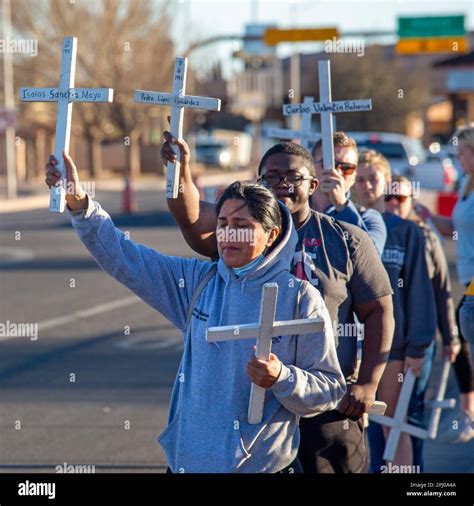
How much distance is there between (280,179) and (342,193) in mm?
724

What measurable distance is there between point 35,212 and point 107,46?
20.4m

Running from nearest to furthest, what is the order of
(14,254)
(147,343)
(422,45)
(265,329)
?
(265,329), (147,343), (14,254), (422,45)

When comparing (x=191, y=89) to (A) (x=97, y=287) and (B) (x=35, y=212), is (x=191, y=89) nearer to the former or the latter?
(B) (x=35, y=212)

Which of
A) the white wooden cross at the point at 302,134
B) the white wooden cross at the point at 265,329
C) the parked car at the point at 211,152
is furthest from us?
the parked car at the point at 211,152

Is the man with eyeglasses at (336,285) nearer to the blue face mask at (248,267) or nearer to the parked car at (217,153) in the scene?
the blue face mask at (248,267)

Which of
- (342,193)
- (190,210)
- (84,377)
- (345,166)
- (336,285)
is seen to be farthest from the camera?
(84,377)

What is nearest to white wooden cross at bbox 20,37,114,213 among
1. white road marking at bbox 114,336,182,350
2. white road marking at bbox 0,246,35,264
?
white road marking at bbox 114,336,182,350

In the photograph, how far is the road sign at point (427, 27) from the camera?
36844mm

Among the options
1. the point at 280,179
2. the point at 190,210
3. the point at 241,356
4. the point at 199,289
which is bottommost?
the point at 241,356

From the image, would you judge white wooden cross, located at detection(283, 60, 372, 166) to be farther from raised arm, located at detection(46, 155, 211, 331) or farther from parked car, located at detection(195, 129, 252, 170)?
parked car, located at detection(195, 129, 252, 170)

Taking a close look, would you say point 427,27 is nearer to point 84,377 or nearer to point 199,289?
point 84,377

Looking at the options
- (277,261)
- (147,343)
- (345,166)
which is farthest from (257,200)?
(147,343)

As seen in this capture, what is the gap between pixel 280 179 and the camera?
4.64 metres

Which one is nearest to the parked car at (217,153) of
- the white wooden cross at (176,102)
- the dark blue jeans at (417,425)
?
the dark blue jeans at (417,425)
